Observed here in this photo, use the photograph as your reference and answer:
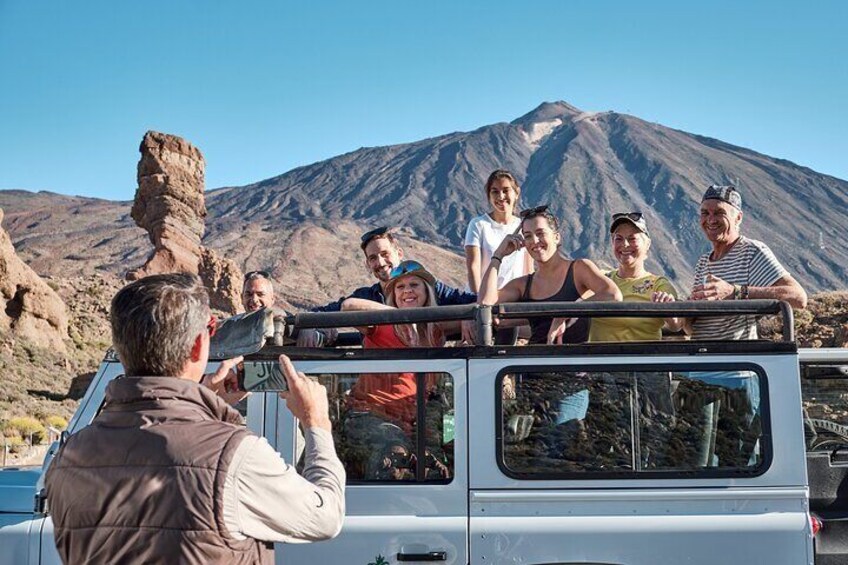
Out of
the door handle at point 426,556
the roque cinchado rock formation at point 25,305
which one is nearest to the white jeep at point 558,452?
the door handle at point 426,556

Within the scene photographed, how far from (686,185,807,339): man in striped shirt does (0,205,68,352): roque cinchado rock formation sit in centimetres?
3018

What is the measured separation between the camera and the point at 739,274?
5.37 m

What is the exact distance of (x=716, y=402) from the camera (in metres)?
4.14

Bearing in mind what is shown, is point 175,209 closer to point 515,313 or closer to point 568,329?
point 568,329

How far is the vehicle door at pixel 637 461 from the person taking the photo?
3.97 metres

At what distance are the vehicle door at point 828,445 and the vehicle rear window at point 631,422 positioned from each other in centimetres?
105

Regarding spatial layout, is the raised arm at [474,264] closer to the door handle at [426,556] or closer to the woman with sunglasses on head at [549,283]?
the woman with sunglasses on head at [549,283]

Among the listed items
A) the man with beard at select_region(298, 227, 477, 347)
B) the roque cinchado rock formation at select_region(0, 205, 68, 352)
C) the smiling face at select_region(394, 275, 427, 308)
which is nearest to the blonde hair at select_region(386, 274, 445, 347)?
the smiling face at select_region(394, 275, 427, 308)

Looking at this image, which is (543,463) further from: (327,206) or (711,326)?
(327,206)

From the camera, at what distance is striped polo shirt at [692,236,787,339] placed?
4969 millimetres

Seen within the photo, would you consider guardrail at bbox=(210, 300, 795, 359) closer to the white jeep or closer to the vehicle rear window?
the white jeep

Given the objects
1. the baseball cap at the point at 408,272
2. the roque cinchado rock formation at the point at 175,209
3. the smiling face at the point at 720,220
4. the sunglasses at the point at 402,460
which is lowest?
the sunglasses at the point at 402,460

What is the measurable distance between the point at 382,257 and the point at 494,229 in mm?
1089

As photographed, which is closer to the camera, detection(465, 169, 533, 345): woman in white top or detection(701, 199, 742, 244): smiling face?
detection(701, 199, 742, 244): smiling face
